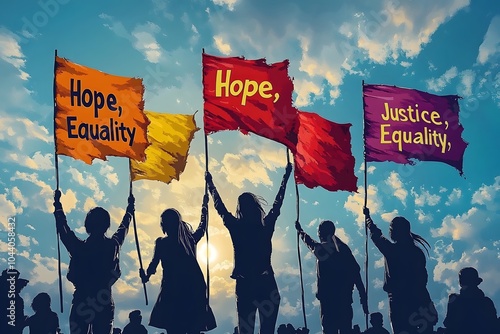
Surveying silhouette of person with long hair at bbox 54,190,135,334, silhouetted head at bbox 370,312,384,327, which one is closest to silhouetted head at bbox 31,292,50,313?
silhouette of person with long hair at bbox 54,190,135,334

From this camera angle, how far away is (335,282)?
31.3ft

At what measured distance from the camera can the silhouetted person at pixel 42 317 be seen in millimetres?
9203

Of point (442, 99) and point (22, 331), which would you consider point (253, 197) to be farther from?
point (442, 99)

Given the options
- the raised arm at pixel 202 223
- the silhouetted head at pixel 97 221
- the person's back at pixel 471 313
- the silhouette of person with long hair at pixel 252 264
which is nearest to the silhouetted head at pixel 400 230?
the person's back at pixel 471 313

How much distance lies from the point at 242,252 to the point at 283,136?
3.45 m

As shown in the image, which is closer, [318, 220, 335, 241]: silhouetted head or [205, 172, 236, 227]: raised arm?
[205, 172, 236, 227]: raised arm

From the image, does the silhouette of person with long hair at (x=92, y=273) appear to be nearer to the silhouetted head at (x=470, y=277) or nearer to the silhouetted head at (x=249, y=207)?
the silhouetted head at (x=249, y=207)

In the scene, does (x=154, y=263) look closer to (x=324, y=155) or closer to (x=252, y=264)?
(x=252, y=264)

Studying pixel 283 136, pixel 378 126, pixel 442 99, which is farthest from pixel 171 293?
pixel 442 99

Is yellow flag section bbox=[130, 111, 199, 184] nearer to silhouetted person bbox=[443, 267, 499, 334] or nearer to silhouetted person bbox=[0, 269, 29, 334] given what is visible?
silhouetted person bbox=[0, 269, 29, 334]

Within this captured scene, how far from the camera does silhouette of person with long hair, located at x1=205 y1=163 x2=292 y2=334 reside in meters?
8.73

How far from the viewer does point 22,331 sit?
938 cm

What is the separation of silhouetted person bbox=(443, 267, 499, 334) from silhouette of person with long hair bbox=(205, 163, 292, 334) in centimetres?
293

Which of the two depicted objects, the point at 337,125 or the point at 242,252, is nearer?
the point at 242,252
